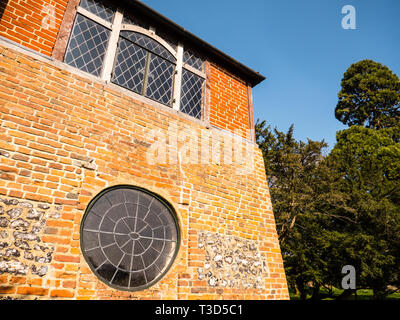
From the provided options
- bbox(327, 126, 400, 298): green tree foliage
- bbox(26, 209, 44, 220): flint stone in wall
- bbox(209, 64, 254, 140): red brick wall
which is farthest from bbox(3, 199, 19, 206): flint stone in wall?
bbox(327, 126, 400, 298): green tree foliage

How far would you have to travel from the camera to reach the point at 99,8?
5227 mm

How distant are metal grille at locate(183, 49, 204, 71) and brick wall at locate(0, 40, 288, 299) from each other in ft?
5.89

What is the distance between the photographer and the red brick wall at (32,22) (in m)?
4.04

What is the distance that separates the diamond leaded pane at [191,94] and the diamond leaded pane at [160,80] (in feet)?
1.19

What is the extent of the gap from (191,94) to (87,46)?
2414 millimetres

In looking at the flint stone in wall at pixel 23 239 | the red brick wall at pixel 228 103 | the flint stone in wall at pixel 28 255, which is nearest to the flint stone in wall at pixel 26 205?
the flint stone in wall at pixel 23 239

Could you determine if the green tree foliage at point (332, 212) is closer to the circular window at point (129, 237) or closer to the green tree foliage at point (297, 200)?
the green tree foliage at point (297, 200)

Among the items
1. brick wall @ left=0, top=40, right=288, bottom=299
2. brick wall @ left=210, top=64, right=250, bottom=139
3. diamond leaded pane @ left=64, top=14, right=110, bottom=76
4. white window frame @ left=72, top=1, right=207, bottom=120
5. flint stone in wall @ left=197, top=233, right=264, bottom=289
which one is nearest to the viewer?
brick wall @ left=0, top=40, right=288, bottom=299

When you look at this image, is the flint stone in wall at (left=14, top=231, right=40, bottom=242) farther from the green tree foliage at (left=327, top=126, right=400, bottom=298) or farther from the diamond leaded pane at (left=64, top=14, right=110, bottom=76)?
the green tree foliage at (left=327, top=126, right=400, bottom=298)

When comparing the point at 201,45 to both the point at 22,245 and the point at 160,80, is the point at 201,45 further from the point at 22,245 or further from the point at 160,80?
the point at 22,245

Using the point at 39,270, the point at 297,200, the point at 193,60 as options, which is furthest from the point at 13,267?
the point at 297,200

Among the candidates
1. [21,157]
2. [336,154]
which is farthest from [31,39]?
[336,154]

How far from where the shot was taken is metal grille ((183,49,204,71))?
6.35m
